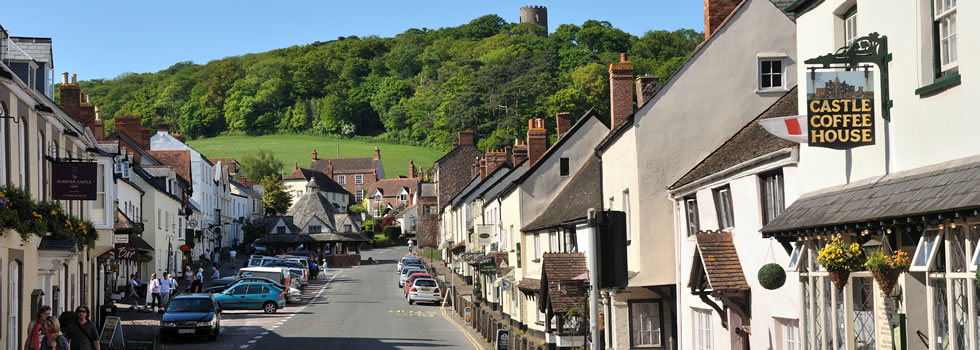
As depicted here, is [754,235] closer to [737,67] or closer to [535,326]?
[737,67]

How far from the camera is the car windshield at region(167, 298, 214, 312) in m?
35.1

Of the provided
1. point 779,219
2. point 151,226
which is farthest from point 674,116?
point 151,226

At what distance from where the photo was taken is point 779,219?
610 inches

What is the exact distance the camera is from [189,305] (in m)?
35.3

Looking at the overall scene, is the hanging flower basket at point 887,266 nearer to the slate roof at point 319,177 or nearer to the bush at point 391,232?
the bush at point 391,232

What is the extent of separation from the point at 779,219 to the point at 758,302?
4549mm

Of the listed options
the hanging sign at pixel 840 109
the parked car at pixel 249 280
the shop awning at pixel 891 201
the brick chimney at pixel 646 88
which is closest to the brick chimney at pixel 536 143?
the parked car at pixel 249 280

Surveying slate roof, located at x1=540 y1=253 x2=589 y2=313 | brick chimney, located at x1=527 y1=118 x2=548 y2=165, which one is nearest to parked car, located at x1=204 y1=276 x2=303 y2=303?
brick chimney, located at x1=527 y1=118 x2=548 y2=165

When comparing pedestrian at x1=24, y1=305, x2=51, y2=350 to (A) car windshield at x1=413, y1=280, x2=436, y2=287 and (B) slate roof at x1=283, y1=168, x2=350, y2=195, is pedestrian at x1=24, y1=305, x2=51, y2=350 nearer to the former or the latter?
(A) car windshield at x1=413, y1=280, x2=436, y2=287

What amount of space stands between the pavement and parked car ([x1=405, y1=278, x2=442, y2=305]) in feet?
1.68

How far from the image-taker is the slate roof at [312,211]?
365ft

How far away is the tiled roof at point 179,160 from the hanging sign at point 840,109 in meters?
64.9

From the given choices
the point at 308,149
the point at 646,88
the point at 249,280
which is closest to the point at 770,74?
the point at 646,88

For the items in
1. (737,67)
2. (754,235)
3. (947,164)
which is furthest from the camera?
(737,67)
